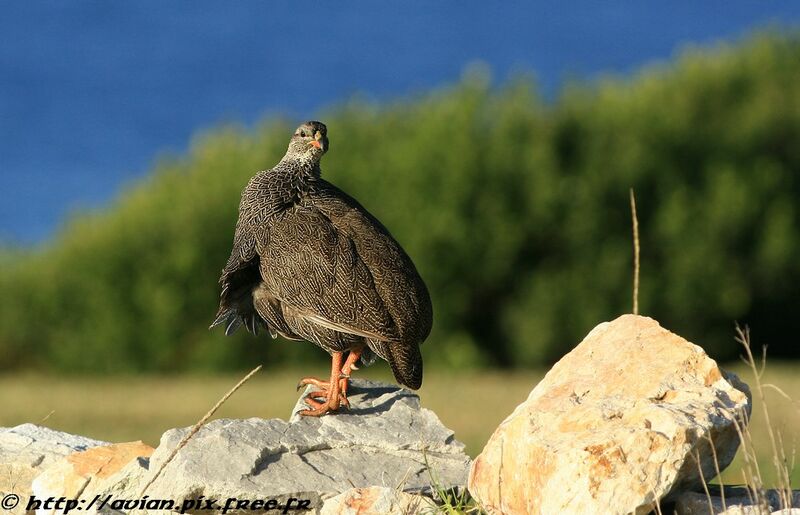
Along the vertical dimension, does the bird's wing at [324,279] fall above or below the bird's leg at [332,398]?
above

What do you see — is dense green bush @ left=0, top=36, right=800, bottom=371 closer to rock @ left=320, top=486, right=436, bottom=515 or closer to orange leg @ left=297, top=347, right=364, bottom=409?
orange leg @ left=297, top=347, right=364, bottom=409

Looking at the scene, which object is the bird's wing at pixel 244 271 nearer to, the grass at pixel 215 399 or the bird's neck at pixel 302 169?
the bird's neck at pixel 302 169

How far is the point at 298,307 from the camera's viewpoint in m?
6.43

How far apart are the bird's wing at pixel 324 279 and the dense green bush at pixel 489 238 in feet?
65.4

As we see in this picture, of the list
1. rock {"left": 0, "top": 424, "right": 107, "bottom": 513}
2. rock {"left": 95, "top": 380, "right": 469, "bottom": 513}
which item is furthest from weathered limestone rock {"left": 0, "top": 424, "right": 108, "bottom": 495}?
rock {"left": 95, "top": 380, "right": 469, "bottom": 513}

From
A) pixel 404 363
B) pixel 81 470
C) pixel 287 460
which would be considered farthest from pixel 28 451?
pixel 404 363

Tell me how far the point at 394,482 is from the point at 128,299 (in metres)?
23.5

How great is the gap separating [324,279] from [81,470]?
64.0 inches

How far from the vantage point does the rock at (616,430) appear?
4758 millimetres

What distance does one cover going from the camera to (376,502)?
5.29 meters

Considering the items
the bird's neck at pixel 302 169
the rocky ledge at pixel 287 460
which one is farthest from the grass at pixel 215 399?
the bird's neck at pixel 302 169

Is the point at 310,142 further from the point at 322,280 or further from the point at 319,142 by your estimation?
the point at 322,280

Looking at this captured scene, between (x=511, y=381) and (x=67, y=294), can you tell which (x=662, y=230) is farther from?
(x=67, y=294)

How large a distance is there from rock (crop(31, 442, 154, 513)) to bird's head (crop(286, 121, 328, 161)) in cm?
192
